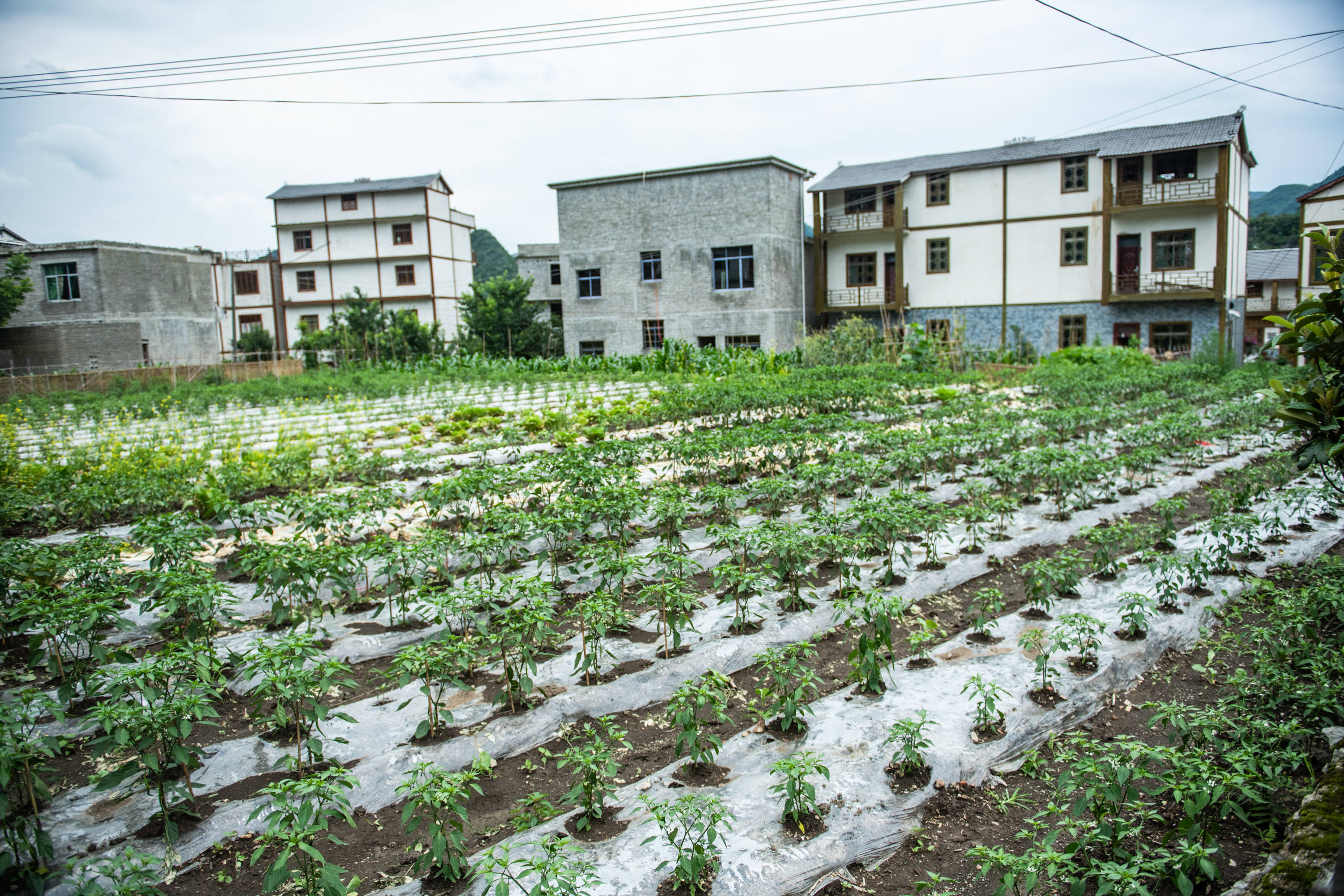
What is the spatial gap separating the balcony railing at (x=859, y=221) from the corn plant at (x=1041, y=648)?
2381 centimetres

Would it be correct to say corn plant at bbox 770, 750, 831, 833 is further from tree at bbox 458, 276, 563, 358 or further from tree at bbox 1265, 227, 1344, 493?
tree at bbox 458, 276, 563, 358

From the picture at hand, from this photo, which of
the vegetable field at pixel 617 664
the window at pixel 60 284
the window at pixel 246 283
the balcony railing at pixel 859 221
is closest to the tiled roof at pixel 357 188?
the window at pixel 246 283

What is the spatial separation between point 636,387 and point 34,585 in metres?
12.8

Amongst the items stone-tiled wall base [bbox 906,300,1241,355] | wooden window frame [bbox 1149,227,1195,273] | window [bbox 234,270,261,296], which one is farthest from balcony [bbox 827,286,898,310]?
window [bbox 234,270,261,296]

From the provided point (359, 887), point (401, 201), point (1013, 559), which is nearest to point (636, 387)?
point (1013, 559)

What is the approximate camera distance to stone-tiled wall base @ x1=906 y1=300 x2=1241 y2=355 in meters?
23.4

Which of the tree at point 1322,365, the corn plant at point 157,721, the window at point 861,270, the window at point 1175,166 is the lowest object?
the corn plant at point 157,721

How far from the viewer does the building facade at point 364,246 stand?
36.9m

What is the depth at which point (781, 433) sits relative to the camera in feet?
26.0

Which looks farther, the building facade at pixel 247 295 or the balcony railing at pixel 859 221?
the building facade at pixel 247 295

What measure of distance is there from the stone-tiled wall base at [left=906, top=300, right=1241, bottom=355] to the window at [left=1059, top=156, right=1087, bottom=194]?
11.4ft

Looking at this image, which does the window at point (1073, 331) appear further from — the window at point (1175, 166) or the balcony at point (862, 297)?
the balcony at point (862, 297)

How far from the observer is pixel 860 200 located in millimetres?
27203

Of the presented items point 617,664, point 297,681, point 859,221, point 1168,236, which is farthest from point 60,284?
point 1168,236
